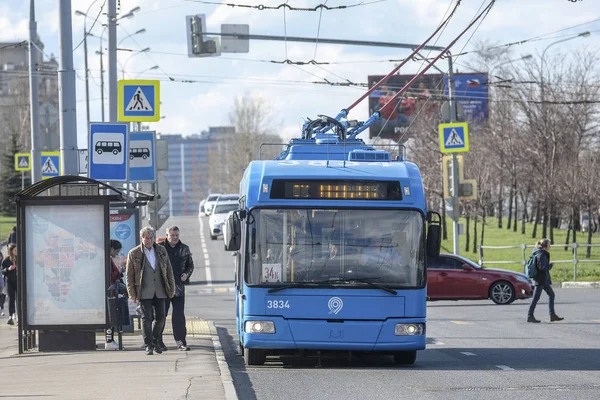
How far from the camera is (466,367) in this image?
15047mm

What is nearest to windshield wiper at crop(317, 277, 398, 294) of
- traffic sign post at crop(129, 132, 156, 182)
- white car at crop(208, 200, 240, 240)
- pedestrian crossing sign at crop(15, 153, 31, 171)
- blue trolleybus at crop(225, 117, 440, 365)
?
blue trolleybus at crop(225, 117, 440, 365)

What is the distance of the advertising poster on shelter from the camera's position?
1694 cm

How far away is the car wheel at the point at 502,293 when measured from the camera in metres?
29.9

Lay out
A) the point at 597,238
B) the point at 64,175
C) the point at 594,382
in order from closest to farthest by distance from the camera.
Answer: the point at 594,382 < the point at 64,175 < the point at 597,238

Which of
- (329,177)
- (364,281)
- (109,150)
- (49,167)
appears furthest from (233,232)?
(49,167)

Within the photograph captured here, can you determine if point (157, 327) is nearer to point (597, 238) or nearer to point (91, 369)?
point (91, 369)

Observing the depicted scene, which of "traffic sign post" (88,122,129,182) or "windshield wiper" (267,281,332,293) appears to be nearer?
"windshield wiper" (267,281,332,293)

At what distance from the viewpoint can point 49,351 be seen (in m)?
17.1

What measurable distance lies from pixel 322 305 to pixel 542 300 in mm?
17440

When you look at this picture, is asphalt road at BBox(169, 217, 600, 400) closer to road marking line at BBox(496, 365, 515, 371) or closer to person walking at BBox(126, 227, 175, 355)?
road marking line at BBox(496, 365, 515, 371)

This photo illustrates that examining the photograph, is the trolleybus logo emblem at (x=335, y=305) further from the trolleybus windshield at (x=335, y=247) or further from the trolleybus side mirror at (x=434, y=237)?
the trolleybus side mirror at (x=434, y=237)

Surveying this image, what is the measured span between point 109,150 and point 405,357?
5.58 m

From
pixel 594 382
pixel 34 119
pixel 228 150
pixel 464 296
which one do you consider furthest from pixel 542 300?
pixel 228 150

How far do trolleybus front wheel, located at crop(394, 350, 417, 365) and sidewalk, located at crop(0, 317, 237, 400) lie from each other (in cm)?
230
